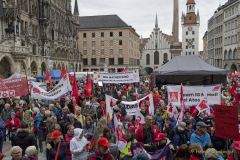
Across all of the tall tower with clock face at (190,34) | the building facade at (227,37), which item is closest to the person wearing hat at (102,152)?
the building facade at (227,37)

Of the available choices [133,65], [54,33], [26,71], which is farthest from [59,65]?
[133,65]

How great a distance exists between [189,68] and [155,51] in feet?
285

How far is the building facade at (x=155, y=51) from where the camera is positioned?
106938 millimetres

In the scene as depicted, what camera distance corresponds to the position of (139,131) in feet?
27.3

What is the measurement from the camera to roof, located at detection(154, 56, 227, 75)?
66.3ft

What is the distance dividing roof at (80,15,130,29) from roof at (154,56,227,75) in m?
65.8

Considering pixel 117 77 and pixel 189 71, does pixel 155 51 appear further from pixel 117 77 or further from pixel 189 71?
pixel 117 77

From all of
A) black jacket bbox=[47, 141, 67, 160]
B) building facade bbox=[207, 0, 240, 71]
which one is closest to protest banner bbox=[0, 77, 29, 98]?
black jacket bbox=[47, 141, 67, 160]

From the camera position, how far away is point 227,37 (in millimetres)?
77062

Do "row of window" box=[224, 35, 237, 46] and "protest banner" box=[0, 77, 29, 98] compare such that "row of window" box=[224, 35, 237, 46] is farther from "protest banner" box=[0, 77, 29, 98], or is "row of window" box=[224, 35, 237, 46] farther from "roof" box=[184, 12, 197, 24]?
"protest banner" box=[0, 77, 29, 98]

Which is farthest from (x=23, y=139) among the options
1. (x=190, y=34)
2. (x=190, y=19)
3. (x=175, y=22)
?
(x=190, y=19)

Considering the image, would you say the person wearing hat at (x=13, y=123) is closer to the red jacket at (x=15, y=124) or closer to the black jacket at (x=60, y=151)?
the red jacket at (x=15, y=124)

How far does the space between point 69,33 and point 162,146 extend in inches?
2371

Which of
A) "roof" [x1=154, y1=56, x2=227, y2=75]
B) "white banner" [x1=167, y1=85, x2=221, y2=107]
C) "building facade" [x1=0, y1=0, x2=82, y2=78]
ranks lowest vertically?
"white banner" [x1=167, y1=85, x2=221, y2=107]
